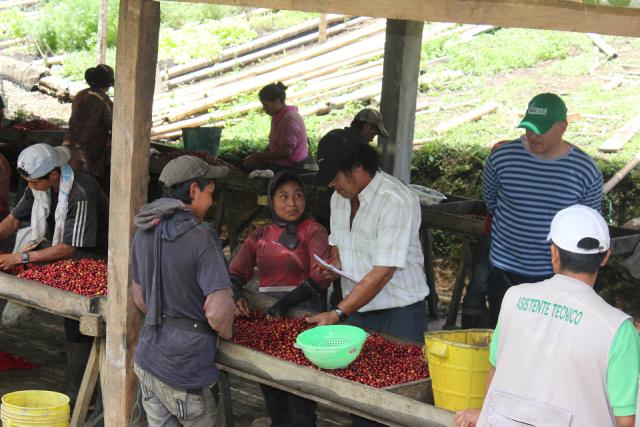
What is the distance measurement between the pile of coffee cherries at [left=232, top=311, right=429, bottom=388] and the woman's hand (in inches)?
1.2

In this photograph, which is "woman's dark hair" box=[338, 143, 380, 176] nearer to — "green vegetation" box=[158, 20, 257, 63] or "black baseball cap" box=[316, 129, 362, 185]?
"black baseball cap" box=[316, 129, 362, 185]

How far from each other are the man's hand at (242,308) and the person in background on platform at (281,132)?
391cm

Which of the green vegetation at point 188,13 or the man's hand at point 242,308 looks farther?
the green vegetation at point 188,13

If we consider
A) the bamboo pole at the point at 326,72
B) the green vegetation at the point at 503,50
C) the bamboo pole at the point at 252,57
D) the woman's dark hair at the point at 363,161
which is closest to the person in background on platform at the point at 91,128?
the woman's dark hair at the point at 363,161

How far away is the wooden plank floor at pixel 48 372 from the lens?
635 centimetres

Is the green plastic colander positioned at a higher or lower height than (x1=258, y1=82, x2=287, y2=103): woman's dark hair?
lower

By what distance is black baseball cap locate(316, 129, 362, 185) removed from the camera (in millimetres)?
4676

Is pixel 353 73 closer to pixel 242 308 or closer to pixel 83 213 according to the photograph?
pixel 83 213

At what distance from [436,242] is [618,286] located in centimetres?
208

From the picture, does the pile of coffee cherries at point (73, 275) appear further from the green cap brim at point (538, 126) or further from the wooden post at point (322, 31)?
the wooden post at point (322, 31)

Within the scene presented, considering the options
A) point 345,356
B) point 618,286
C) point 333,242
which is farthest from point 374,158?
point 618,286

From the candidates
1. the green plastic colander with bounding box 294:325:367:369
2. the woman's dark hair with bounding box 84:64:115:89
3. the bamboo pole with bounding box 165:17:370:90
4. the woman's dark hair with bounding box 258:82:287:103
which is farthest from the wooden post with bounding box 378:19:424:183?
the bamboo pole with bounding box 165:17:370:90

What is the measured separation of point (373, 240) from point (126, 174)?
4.21 ft

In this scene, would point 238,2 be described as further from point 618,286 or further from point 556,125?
point 618,286
